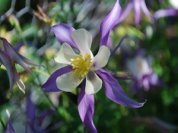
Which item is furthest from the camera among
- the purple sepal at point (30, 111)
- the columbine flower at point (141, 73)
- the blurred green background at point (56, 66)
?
the columbine flower at point (141, 73)

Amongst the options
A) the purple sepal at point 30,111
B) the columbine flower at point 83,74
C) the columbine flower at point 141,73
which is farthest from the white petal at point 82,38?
the columbine flower at point 141,73

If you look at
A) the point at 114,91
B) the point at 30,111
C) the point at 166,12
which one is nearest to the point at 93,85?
the point at 114,91

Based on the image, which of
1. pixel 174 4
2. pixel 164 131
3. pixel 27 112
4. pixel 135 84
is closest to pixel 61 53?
pixel 27 112

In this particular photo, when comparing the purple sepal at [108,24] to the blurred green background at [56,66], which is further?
the blurred green background at [56,66]

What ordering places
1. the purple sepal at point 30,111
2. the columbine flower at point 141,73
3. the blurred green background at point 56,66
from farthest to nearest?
the columbine flower at point 141,73
the blurred green background at point 56,66
the purple sepal at point 30,111

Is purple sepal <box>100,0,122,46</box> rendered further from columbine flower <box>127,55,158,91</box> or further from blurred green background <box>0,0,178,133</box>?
columbine flower <box>127,55,158,91</box>

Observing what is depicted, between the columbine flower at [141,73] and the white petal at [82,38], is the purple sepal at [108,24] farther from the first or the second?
the columbine flower at [141,73]

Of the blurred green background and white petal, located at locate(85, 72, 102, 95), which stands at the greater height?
white petal, located at locate(85, 72, 102, 95)

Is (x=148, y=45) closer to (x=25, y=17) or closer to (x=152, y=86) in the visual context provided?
(x=152, y=86)

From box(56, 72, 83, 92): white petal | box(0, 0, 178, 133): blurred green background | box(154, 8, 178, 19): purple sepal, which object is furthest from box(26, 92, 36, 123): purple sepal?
box(154, 8, 178, 19): purple sepal
